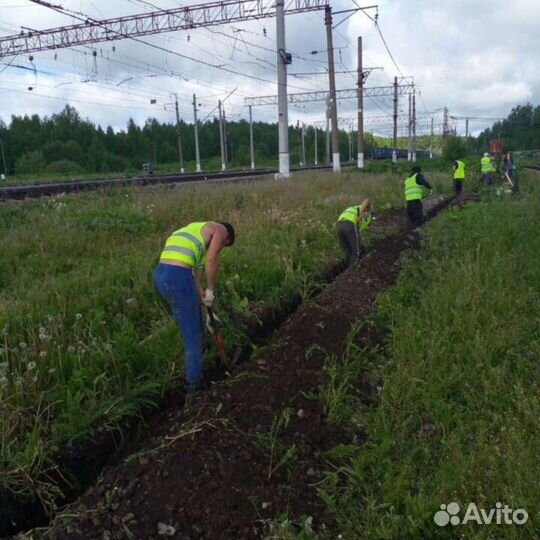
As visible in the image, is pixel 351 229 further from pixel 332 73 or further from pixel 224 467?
pixel 332 73

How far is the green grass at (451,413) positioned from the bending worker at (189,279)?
138 centimetres

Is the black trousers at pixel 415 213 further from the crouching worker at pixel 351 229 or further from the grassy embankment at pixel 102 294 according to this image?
the crouching worker at pixel 351 229

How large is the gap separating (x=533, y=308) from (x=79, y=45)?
22063 mm

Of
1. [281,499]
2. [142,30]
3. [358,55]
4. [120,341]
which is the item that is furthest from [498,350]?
[358,55]

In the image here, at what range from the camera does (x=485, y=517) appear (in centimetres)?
251

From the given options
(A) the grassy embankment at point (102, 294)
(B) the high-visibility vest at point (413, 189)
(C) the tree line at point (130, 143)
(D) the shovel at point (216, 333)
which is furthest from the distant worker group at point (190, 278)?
(C) the tree line at point (130, 143)

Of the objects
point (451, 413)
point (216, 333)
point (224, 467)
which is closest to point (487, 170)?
point (216, 333)

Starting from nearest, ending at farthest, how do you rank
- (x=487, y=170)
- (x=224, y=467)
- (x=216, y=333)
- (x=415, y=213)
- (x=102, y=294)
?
(x=224, y=467)
(x=216, y=333)
(x=102, y=294)
(x=415, y=213)
(x=487, y=170)

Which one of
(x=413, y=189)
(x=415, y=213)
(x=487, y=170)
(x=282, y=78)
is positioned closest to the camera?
(x=413, y=189)

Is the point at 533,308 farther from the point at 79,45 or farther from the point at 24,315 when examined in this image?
the point at 79,45

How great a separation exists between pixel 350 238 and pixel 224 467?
539 cm

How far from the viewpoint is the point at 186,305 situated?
4.16 meters

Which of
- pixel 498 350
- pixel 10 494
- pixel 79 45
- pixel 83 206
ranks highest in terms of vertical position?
pixel 79 45

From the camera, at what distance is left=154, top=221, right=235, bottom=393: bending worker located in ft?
13.5
